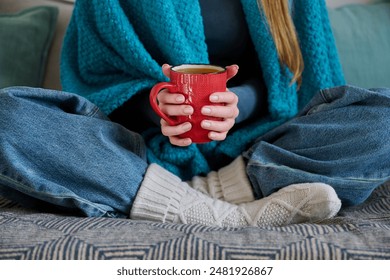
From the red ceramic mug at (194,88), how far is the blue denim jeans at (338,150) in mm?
140

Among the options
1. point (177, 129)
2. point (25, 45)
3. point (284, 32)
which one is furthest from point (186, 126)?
point (25, 45)

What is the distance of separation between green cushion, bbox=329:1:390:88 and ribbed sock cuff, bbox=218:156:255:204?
0.43 meters

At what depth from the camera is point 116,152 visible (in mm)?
814

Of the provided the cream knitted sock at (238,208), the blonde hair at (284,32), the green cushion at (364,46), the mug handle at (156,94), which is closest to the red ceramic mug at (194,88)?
the mug handle at (156,94)

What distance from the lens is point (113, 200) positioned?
80 cm

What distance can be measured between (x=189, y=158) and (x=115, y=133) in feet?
0.50

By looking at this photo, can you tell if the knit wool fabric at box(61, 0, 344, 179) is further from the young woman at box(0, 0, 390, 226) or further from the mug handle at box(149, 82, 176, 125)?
the mug handle at box(149, 82, 176, 125)

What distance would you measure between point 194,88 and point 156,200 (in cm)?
19

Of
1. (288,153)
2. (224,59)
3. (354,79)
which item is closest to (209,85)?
(288,153)

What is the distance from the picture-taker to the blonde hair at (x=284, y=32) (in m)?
0.98

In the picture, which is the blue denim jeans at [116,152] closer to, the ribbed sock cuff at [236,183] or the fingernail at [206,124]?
the ribbed sock cuff at [236,183]

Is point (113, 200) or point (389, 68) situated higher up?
point (389, 68)

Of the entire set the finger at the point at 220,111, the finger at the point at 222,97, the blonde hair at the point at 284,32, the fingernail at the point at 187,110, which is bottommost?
the finger at the point at 220,111
